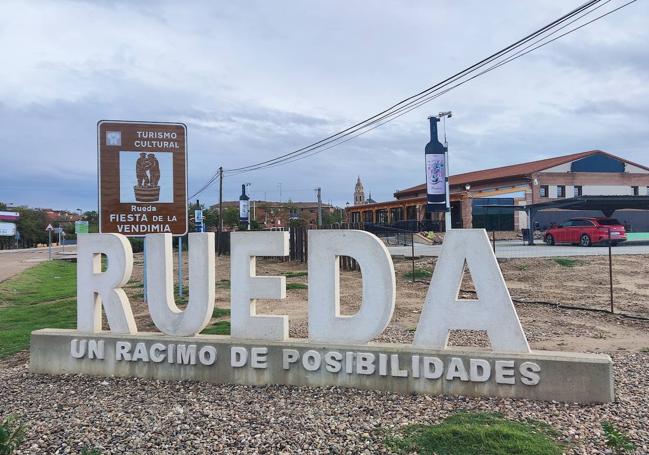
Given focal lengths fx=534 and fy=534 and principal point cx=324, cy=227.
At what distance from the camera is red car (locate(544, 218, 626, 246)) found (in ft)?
87.8

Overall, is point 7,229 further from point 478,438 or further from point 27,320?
point 478,438

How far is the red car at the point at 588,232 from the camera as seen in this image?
26.8 meters

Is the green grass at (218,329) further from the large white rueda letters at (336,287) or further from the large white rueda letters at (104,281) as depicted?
the large white rueda letters at (336,287)

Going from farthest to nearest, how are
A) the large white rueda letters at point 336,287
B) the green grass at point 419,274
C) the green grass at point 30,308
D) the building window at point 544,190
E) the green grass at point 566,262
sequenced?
1. the building window at point 544,190
2. the green grass at point 566,262
3. the green grass at point 419,274
4. the green grass at point 30,308
5. the large white rueda letters at point 336,287

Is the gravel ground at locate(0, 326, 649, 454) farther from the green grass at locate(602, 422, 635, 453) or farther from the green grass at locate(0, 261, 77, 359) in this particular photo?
the green grass at locate(0, 261, 77, 359)

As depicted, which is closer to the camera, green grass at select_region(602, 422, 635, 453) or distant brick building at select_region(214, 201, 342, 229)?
green grass at select_region(602, 422, 635, 453)

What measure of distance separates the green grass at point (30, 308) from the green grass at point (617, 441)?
8.19 m

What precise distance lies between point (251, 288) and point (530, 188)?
4721 centimetres

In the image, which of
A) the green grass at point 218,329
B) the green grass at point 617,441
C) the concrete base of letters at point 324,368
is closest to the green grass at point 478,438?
the green grass at point 617,441

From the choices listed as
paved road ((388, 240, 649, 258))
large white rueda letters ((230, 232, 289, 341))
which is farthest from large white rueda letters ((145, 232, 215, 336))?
paved road ((388, 240, 649, 258))

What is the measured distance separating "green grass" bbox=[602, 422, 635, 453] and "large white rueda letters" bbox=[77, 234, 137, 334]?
5213 millimetres

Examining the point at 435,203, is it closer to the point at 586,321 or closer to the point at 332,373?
the point at 586,321

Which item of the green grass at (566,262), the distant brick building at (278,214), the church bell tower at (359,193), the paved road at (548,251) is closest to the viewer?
the green grass at (566,262)

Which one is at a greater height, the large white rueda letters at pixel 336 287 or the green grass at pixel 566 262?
the large white rueda letters at pixel 336 287
